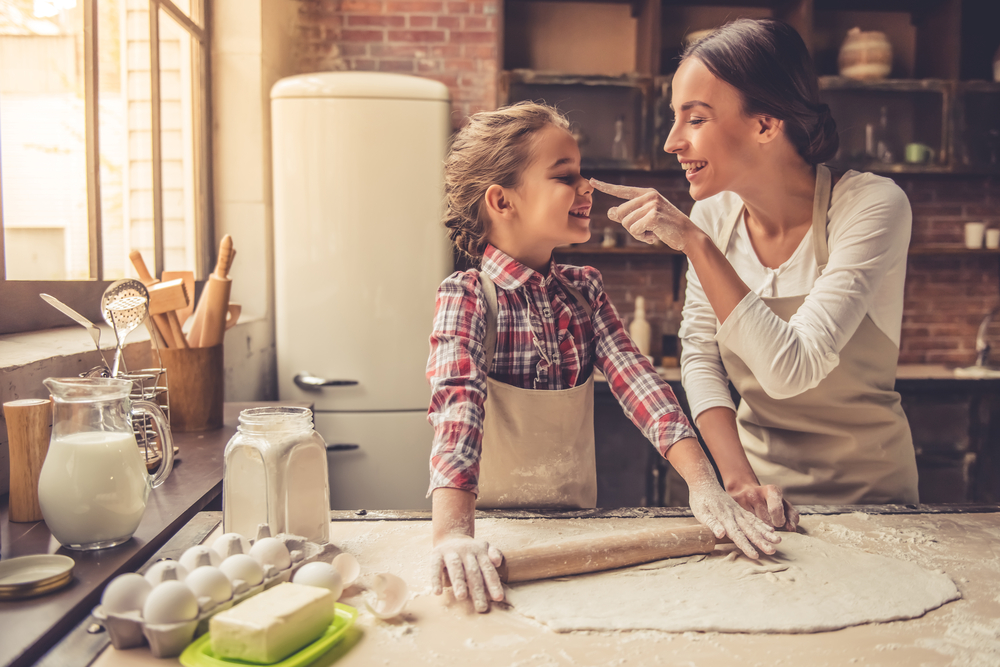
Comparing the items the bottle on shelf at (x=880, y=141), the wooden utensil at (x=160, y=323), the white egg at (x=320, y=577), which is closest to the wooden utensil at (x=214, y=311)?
the wooden utensil at (x=160, y=323)

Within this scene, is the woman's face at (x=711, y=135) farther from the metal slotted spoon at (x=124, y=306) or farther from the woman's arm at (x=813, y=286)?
the metal slotted spoon at (x=124, y=306)

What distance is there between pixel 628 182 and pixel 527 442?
235 cm

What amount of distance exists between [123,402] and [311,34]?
9.33 ft

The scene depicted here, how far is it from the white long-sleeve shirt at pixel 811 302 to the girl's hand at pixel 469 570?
0.63m

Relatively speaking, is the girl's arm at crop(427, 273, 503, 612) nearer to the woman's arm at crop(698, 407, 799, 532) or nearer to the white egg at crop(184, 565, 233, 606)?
the white egg at crop(184, 565, 233, 606)

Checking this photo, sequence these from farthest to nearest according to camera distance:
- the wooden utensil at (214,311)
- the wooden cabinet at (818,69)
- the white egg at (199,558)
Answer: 1. the wooden cabinet at (818,69)
2. the wooden utensil at (214,311)
3. the white egg at (199,558)

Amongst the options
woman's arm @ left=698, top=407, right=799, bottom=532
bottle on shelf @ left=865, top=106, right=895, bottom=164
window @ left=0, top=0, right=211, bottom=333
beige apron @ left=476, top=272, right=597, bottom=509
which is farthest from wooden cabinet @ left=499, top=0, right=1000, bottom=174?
Result: beige apron @ left=476, top=272, right=597, bottom=509

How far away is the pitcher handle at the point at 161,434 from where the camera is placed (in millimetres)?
947

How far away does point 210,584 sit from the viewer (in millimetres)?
675

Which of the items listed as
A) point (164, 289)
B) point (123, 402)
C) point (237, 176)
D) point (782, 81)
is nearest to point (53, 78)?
point (164, 289)

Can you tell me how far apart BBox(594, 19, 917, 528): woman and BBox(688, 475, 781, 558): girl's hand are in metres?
0.21

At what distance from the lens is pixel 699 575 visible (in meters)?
0.86

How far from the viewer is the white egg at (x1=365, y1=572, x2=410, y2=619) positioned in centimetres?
74

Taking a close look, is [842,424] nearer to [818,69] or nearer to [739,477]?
[739,477]
